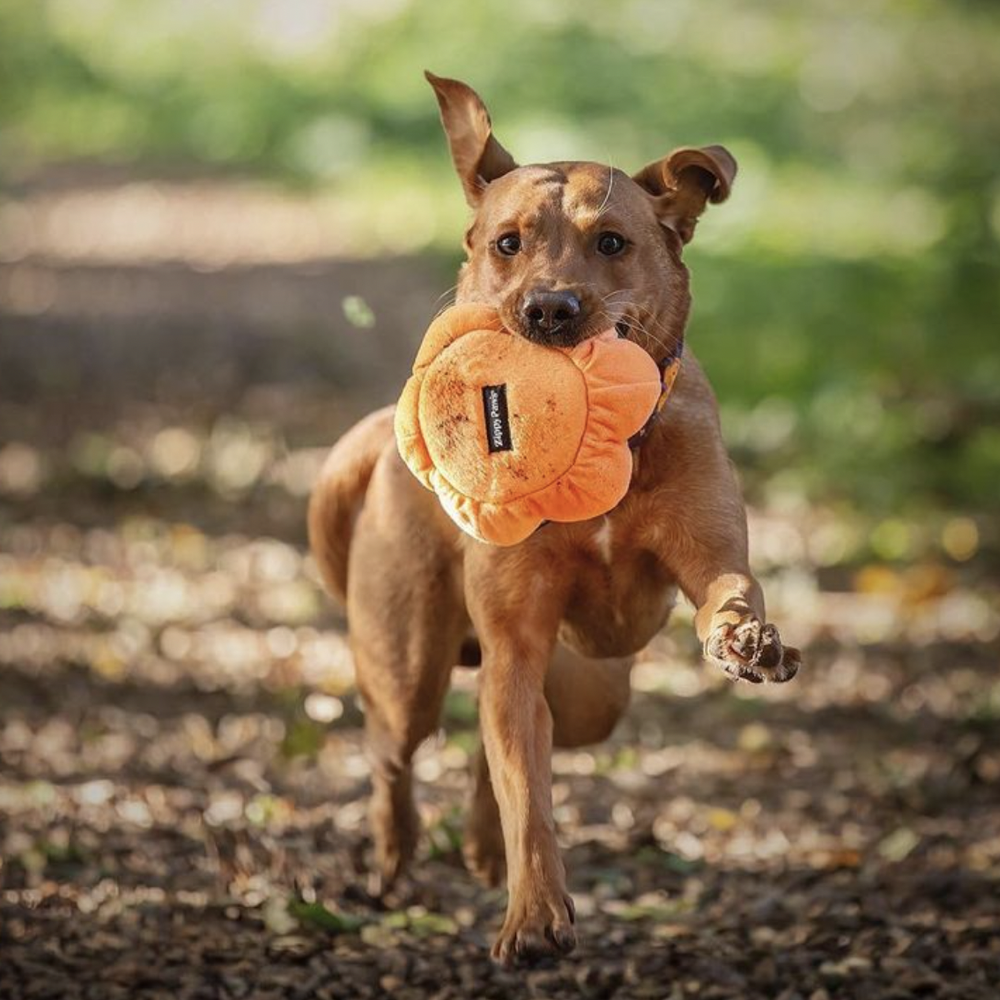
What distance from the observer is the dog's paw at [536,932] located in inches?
161

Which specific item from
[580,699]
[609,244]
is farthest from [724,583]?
[580,699]

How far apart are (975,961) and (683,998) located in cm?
83

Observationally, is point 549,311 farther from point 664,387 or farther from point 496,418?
point 664,387

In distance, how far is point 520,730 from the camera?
14.4ft

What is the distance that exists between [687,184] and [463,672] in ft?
13.2

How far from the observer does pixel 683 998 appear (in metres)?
4.84

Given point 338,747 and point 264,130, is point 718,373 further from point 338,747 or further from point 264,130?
point 264,130

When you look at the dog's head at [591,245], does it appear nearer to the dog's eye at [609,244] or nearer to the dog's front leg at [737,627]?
the dog's eye at [609,244]

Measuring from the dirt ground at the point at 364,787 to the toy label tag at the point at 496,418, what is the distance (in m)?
1.52

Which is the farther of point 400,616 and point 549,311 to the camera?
point 400,616

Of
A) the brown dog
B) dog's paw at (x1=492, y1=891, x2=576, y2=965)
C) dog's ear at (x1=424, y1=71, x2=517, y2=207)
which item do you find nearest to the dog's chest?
the brown dog

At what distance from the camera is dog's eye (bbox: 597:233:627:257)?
4.34 meters

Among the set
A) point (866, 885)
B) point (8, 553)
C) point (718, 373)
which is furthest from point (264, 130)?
point (866, 885)

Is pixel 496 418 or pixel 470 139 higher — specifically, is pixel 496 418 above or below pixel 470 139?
below
